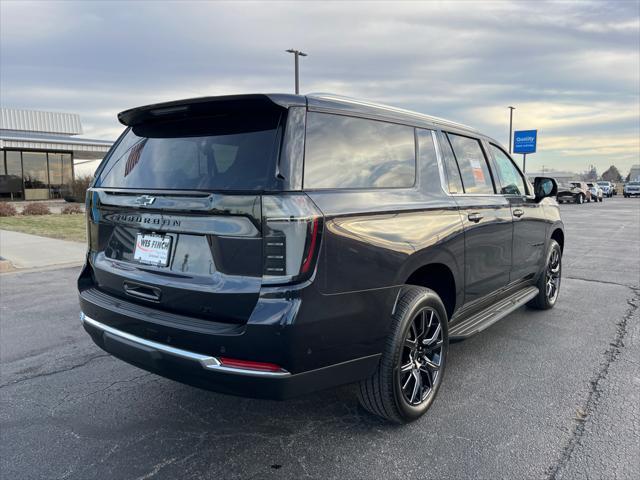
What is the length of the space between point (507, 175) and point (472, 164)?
2.72ft

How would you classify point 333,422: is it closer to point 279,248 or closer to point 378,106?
point 279,248

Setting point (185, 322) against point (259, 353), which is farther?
point (185, 322)

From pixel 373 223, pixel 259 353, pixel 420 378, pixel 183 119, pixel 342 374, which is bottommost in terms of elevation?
pixel 420 378

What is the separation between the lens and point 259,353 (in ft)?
7.87

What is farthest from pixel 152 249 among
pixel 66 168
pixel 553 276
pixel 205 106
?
pixel 66 168

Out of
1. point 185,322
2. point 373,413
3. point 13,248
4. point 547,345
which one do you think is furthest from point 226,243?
point 13,248

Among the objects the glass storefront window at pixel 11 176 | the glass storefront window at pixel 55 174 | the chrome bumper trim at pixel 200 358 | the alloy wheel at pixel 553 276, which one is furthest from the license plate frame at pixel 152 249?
the glass storefront window at pixel 55 174

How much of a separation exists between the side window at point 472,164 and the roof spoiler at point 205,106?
1756mm

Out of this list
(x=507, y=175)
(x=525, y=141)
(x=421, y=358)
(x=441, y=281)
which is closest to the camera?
(x=421, y=358)

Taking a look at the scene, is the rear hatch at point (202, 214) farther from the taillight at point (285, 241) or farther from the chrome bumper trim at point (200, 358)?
the chrome bumper trim at point (200, 358)

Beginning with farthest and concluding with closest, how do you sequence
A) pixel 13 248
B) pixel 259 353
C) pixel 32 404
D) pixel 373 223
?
1. pixel 13 248
2. pixel 32 404
3. pixel 373 223
4. pixel 259 353

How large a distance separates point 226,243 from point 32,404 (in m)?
2.13

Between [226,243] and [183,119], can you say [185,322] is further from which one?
[183,119]

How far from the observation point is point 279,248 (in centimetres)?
239
